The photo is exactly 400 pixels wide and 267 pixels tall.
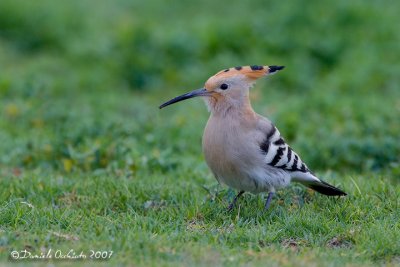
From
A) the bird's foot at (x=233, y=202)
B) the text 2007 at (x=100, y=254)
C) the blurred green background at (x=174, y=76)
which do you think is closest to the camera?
the text 2007 at (x=100, y=254)

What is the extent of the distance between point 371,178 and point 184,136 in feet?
7.25

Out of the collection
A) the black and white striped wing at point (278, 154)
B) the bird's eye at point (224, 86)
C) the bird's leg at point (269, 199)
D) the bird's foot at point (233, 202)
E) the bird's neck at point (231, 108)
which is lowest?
the bird's foot at point (233, 202)

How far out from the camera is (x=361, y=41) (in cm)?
1053

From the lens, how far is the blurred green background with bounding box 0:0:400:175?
23.7ft

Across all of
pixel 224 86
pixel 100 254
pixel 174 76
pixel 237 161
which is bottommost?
pixel 100 254

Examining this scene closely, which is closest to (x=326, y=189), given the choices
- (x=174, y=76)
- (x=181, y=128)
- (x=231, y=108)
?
(x=231, y=108)

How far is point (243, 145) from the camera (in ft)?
17.1

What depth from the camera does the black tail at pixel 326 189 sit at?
217 inches

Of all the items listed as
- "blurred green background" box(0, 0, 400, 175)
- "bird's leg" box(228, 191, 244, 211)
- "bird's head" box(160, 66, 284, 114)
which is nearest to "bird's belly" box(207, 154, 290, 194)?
"bird's leg" box(228, 191, 244, 211)

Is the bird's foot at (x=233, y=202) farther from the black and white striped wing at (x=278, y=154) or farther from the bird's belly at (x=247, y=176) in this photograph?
the black and white striped wing at (x=278, y=154)

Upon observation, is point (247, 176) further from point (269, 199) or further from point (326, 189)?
point (326, 189)

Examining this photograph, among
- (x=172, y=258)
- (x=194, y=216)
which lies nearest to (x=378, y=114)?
(x=194, y=216)

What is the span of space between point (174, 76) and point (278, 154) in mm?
4909

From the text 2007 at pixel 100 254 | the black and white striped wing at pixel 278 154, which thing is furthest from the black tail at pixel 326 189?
the text 2007 at pixel 100 254
